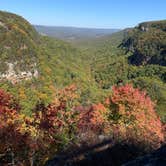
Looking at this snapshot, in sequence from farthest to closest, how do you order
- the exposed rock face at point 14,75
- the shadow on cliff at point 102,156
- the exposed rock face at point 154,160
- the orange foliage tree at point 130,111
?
the exposed rock face at point 14,75 → the orange foliage tree at point 130,111 → the shadow on cliff at point 102,156 → the exposed rock face at point 154,160

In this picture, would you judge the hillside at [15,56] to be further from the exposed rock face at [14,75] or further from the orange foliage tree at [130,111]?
the orange foliage tree at [130,111]

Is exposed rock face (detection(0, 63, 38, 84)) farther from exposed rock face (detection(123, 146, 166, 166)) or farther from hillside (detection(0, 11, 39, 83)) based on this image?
exposed rock face (detection(123, 146, 166, 166))

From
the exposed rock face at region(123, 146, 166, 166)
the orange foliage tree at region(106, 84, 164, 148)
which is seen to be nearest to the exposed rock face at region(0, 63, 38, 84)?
the orange foliage tree at region(106, 84, 164, 148)

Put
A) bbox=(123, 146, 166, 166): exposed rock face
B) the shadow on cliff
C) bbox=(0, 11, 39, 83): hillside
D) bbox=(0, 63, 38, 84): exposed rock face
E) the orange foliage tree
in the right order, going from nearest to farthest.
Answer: bbox=(123, 146, 166, 166): exposed rock face → the shadow on cliff → the orange foliage tree → bbox=(0, 63, 38, 84): exposed rock face → bbox=(0, 11, 39, 83): hillside

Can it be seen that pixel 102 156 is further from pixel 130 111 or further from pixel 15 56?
pixel 15 56

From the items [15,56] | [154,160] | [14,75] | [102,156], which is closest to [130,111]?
[102,156]

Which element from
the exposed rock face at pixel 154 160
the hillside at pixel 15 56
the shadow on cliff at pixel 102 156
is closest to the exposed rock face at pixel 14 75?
the hillside at pixel 15 56

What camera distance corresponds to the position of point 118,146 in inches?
831

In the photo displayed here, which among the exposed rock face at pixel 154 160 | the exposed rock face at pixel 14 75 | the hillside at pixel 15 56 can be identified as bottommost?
the exposed rock face at pixel 14 75

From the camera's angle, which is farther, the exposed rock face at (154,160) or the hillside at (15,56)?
the hillside at (15,56)

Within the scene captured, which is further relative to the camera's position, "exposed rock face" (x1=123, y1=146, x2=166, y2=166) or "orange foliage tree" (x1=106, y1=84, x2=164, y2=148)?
"orange foliage tree" (x1=106, y1=84, x2=164, y2=148)

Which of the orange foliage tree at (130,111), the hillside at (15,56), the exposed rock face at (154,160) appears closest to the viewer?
the exposed rock face at (154,160)

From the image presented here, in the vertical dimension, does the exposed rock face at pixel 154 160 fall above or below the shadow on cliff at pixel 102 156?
above

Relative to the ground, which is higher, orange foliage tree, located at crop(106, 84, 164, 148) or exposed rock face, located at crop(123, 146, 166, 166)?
exposed rock face, located at crop(123, 146, 166, 166)
